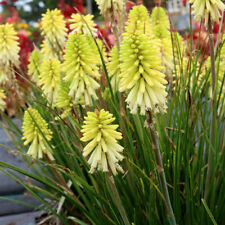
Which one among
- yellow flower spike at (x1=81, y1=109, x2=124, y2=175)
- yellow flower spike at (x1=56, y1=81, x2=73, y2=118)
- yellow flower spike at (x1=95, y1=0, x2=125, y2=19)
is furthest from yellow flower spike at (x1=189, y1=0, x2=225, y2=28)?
yellow flower spike at (x1=56, y1=81, x2=73, y2=118)

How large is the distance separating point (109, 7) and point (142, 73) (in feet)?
2.37

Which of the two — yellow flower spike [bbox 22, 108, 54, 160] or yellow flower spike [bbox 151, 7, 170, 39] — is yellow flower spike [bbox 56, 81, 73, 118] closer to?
yellow flower spike [bbox 22, 108, 54, 160]

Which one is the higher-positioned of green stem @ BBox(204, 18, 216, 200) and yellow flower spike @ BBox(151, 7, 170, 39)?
yellow flower spike @ BBox(151, 7, 170, 39)

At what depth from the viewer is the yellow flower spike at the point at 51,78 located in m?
2.06

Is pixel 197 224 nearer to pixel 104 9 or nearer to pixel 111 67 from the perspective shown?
pixel 111 67

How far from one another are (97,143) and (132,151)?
49 cm

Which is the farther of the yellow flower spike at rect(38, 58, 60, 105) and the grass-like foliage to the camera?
the yellow flower spike at rect(38, 58, 60, 105)

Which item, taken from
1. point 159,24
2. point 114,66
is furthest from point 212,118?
point 159,24

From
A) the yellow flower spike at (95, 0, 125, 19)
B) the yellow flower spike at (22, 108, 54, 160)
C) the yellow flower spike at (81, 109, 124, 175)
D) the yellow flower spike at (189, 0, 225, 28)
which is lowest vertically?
the yellow flower spike at (22, 108, 54, 160)

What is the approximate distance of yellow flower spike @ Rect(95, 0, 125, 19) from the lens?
172 centimetres

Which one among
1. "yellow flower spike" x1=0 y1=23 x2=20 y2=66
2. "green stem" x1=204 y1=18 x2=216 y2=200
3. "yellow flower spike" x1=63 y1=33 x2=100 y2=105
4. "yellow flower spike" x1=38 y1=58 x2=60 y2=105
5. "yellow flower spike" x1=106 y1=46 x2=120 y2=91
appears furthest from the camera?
"yellow flower spike" x1=0 y1=23 x2=20 y2=66

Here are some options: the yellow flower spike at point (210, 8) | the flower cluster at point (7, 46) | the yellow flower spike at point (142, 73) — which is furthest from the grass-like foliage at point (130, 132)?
the flower cluster at point (7, 46)

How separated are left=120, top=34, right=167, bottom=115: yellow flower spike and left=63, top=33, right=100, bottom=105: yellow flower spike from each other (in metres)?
0.41

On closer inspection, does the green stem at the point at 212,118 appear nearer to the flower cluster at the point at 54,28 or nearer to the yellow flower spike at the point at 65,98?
the yellow flower spike at the point at 65,98
